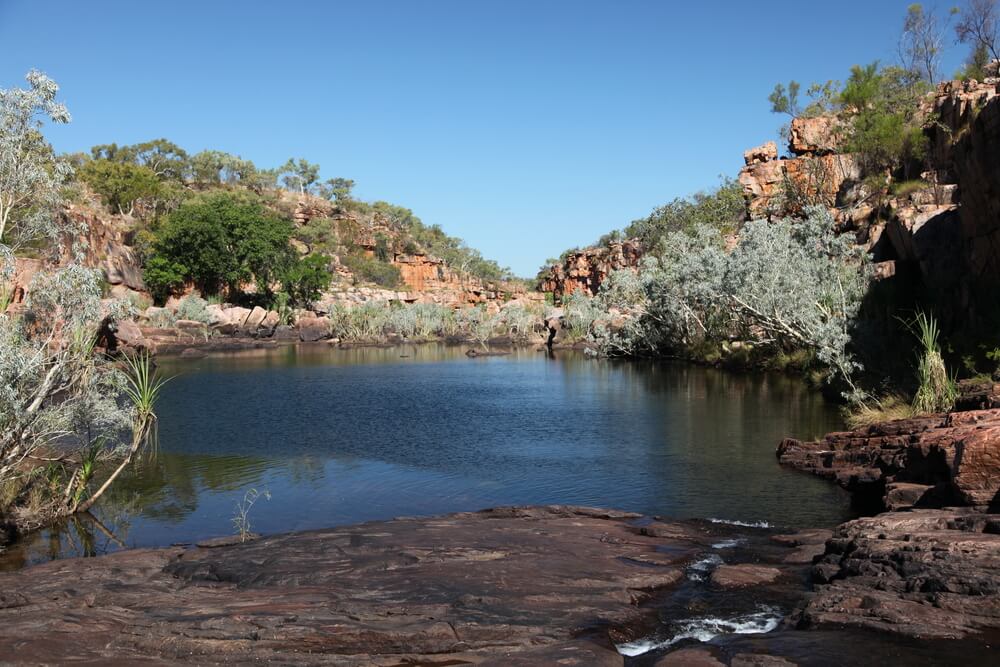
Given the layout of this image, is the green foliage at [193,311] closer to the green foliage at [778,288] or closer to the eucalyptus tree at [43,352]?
the green foliage at [778,288]

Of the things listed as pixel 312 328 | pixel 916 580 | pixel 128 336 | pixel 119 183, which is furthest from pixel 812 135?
pixel 119 183

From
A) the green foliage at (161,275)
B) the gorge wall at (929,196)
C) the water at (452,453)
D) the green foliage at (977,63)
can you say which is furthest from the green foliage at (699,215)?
the green foliage at (161,275)

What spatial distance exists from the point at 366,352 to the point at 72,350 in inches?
1547

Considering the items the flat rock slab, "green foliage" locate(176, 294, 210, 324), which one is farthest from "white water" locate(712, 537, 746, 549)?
"green foliage" locate(176, 294, 210, 324)

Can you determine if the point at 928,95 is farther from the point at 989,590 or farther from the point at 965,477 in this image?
the point at 989,590

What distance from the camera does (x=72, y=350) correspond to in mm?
12891

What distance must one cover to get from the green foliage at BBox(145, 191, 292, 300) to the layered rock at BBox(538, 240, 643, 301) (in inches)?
1130

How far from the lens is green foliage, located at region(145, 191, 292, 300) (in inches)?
2415

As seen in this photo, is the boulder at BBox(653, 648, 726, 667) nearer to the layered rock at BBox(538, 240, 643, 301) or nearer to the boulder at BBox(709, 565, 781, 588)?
the boulder at BBox(709, 565, 781, 588)

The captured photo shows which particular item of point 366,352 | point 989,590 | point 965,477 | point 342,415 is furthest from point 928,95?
point 989,590

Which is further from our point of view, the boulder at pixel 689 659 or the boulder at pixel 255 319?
the boulder at pixel 255 319

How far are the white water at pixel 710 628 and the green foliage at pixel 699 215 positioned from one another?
44.1 metres

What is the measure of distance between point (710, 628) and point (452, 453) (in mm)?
11621

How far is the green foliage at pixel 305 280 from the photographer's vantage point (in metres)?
65.1
